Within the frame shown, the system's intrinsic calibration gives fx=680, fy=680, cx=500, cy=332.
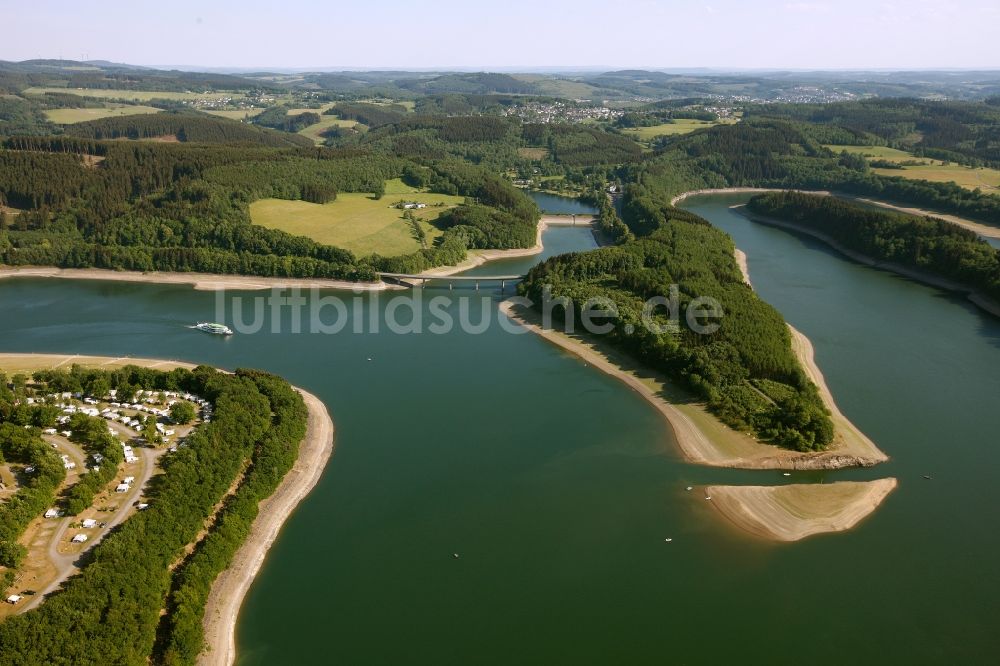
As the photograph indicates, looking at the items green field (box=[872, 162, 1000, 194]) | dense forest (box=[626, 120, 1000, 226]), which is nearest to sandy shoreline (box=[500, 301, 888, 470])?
dense forest (box=[626, 120, 1000, 226])

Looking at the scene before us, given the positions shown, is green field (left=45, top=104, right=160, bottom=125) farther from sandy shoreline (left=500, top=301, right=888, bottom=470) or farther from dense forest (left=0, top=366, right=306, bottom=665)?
sandy shoreline (left=500, top=301, right=888, bottom=470)

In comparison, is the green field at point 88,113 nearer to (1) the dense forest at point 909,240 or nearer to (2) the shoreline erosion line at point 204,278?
(2) the shoreline erosion line at point 204,278

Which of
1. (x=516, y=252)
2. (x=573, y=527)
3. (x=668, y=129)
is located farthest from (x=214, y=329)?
(x=668, y=129)

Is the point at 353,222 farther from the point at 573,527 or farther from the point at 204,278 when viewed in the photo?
the point at 573,527

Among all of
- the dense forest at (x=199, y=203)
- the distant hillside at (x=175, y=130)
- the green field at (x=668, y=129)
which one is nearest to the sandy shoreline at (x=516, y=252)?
the dense forest at (x=199, y=203)

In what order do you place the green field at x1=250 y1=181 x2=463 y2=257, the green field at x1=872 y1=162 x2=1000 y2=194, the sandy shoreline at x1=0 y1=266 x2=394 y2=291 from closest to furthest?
the sandy shoreline at x1=0 y1=266 x2=394 y2=291 < the green field at x1=250 y1=181 x2=463 y2=257 < the green field at x1=872 y1=162 x2=1000 y2=194
